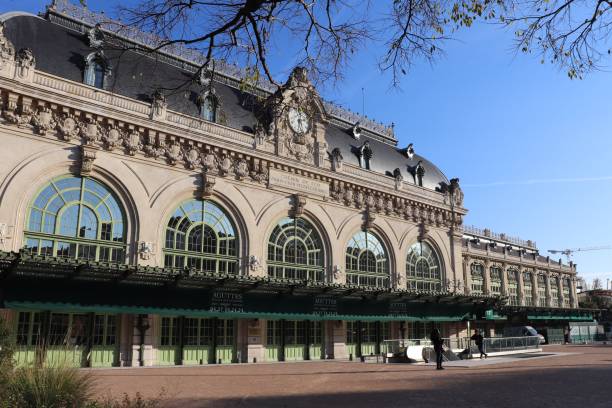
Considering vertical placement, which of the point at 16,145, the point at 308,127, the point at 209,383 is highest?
the point at 308,127

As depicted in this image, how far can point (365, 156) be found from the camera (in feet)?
135

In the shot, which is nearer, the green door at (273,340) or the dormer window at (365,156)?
the green door at (273,340)

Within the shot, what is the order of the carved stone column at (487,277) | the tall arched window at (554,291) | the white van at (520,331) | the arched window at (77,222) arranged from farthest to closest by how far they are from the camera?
1. the tall arched window at (554,291)
2. the carved stone column at (487,277)
3. the white van at (520,331)
4. the arched window at (77,222)

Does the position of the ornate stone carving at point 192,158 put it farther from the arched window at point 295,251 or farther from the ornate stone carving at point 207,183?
the arched window at point 295,251

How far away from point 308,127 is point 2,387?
98.2 feet

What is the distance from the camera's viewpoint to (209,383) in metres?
16.7

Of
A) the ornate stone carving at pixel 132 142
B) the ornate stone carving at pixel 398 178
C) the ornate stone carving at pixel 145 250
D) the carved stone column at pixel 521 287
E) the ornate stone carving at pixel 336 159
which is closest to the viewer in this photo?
the ornate stone carving at pixel 145 250

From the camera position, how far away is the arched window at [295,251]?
108 ft

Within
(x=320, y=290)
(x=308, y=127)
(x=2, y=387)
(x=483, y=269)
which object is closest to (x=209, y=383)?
(x=2, y=387)

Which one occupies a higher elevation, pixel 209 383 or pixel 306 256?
pixel 306 256

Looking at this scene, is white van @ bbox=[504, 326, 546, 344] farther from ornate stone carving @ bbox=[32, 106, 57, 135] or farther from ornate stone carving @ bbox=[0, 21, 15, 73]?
ornate stone carving @ bbox=[0, 21, 15, 73]

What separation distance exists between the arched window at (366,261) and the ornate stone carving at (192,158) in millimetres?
13316

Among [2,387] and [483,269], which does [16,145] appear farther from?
[483,269]

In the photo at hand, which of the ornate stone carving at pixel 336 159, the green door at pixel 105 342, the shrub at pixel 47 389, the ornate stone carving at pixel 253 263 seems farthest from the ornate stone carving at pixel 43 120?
the shrub at pixel 47 389
